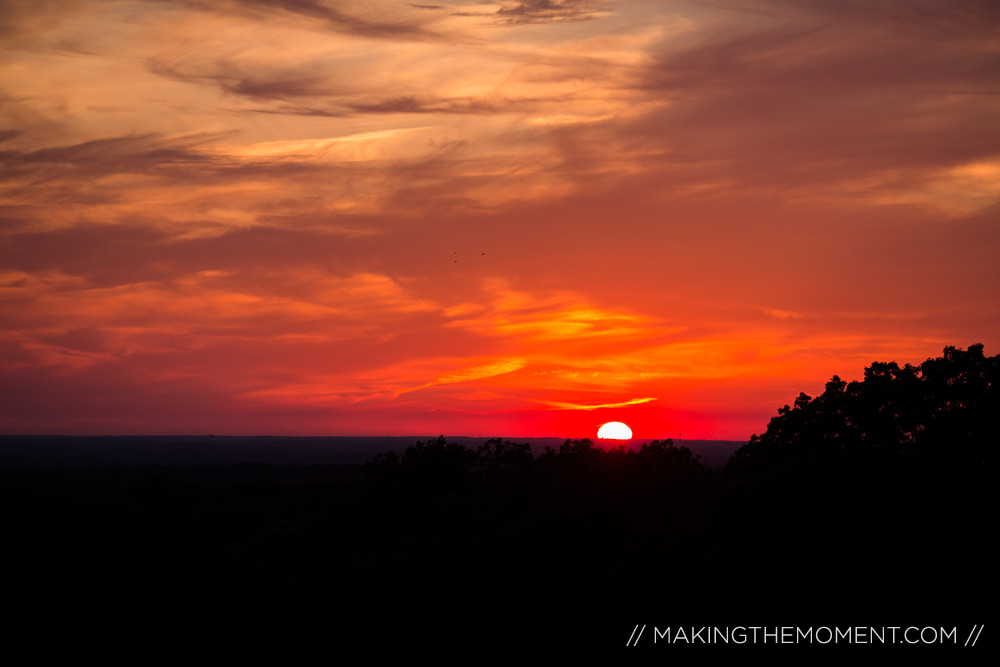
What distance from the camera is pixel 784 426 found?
2912 cm

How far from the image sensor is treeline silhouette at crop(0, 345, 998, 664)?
69.8 feet

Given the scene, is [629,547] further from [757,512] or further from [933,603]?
Result: [933,603]

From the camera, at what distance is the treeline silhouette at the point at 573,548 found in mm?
21266

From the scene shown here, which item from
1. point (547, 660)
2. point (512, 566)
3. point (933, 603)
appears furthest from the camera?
point (512, 566)

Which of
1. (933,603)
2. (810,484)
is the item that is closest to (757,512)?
(810,484)

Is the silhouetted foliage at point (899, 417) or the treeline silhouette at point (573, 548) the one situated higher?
the silhouetted foliage at point (899, 417)

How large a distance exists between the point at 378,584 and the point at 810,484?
46.3 feet

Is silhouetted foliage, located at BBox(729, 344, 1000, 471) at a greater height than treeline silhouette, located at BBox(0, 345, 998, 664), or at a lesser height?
greater

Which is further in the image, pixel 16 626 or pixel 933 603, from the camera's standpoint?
pixel 16 626

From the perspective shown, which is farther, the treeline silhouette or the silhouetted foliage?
the silhouetted foliage

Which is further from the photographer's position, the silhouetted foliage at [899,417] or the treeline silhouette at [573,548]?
the silhouetted foliage at [899,417]

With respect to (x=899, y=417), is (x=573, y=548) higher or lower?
lower

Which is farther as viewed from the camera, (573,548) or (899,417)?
(573,548)

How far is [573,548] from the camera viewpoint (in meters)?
27.0
